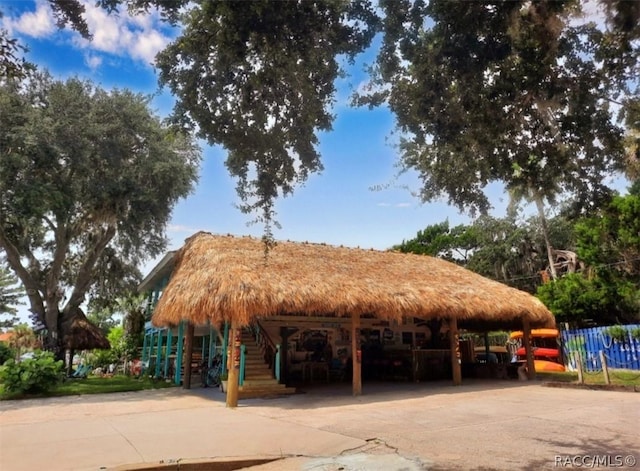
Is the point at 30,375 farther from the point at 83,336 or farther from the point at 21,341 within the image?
the point at 21,341

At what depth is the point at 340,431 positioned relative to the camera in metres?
7.23

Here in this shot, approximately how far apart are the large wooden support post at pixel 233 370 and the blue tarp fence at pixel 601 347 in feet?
38.0

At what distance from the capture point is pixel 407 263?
55.7 feet

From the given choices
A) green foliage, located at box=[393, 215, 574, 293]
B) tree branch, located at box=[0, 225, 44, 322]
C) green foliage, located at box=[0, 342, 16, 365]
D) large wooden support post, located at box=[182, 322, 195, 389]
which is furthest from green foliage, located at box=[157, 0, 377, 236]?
green foliage, located at box=[0, 342, 16, 365]

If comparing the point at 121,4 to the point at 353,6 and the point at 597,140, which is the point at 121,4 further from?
the point at 597,140

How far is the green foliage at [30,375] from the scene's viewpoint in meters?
12.7

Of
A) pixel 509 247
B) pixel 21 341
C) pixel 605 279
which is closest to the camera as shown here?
pixel 605 279

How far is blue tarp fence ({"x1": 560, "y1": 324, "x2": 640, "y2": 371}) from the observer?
16141mm

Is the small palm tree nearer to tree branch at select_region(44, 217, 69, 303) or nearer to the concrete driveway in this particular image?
tree branch at select_region(44, 217, 69, 303)

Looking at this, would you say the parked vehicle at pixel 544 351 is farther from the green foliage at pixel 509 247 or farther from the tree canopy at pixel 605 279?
the green foliage at pixel 509 247

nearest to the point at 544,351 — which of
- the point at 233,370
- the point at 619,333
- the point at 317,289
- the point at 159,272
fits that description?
the point at 619,333

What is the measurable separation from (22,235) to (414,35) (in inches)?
709

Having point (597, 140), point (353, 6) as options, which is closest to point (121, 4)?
point (353, 6)

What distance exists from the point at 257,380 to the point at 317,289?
10.9 ft
